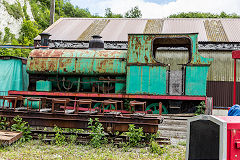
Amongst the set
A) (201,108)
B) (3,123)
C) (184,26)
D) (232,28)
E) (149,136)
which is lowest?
(149,136)

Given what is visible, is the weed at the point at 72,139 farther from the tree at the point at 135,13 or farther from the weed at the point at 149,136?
the tree at the point at 135,13

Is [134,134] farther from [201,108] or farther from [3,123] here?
[3,123]

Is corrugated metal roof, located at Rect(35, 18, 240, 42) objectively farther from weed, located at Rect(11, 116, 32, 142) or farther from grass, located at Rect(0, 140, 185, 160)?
grass, located at Rect(0, 140, 185, 160)

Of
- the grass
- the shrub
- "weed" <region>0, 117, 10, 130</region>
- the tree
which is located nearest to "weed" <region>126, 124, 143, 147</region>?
the grass

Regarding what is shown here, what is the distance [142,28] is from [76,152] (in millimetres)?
14028

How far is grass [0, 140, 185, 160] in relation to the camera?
479 cm

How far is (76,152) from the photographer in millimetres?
5219

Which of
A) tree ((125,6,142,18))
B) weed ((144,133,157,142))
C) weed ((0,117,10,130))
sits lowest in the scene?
weed ((144,133,157,142))

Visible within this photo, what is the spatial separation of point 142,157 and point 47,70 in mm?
5581

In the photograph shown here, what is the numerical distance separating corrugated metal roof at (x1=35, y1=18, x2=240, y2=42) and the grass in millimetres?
11129

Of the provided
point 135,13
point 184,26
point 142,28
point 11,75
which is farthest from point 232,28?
point 135,13

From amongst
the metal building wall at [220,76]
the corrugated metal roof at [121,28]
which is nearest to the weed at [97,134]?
the metal building wall at [220,76]

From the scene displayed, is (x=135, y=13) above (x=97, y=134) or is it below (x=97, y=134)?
above

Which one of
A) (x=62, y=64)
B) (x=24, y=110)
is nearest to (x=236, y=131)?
(x=24, y=110)
